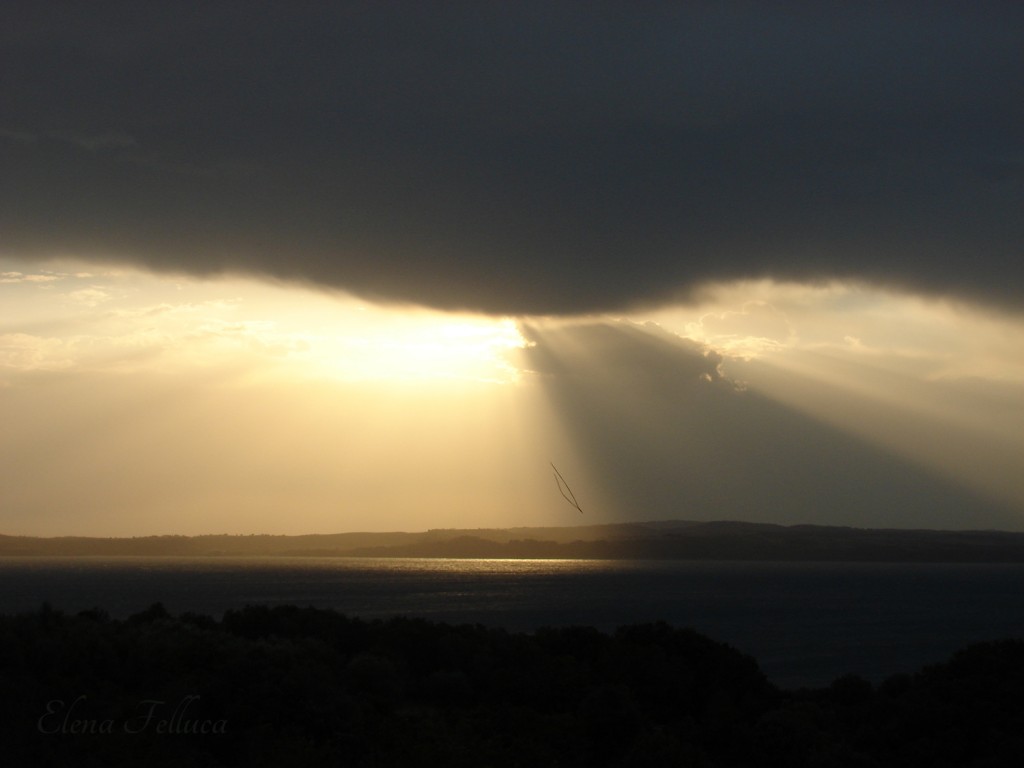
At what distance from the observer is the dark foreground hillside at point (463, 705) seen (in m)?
21.4

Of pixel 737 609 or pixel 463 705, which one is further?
pixel 737 609

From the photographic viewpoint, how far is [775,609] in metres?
130

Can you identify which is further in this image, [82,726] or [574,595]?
[574,595]

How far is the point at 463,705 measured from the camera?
30281 mm

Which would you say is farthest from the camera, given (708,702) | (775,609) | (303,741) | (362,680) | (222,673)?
(775,609)

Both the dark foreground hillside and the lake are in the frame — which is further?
the lake

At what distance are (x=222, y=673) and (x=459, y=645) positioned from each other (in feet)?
38.7

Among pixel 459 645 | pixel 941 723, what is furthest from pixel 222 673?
pixel 941 723

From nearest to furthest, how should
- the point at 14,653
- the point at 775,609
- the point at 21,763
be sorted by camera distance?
the point at 21,763, the point at 14,653, the point at 775,609

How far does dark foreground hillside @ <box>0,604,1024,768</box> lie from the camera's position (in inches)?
843

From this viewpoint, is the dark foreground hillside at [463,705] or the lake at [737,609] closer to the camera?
the dark foreground hillside at [463,705]

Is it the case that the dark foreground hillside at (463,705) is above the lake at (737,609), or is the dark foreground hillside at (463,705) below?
above

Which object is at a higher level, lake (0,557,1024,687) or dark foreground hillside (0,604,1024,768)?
dark foreground hillside (0,604,1024,768)

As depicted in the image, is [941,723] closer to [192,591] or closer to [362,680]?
[362,680]
